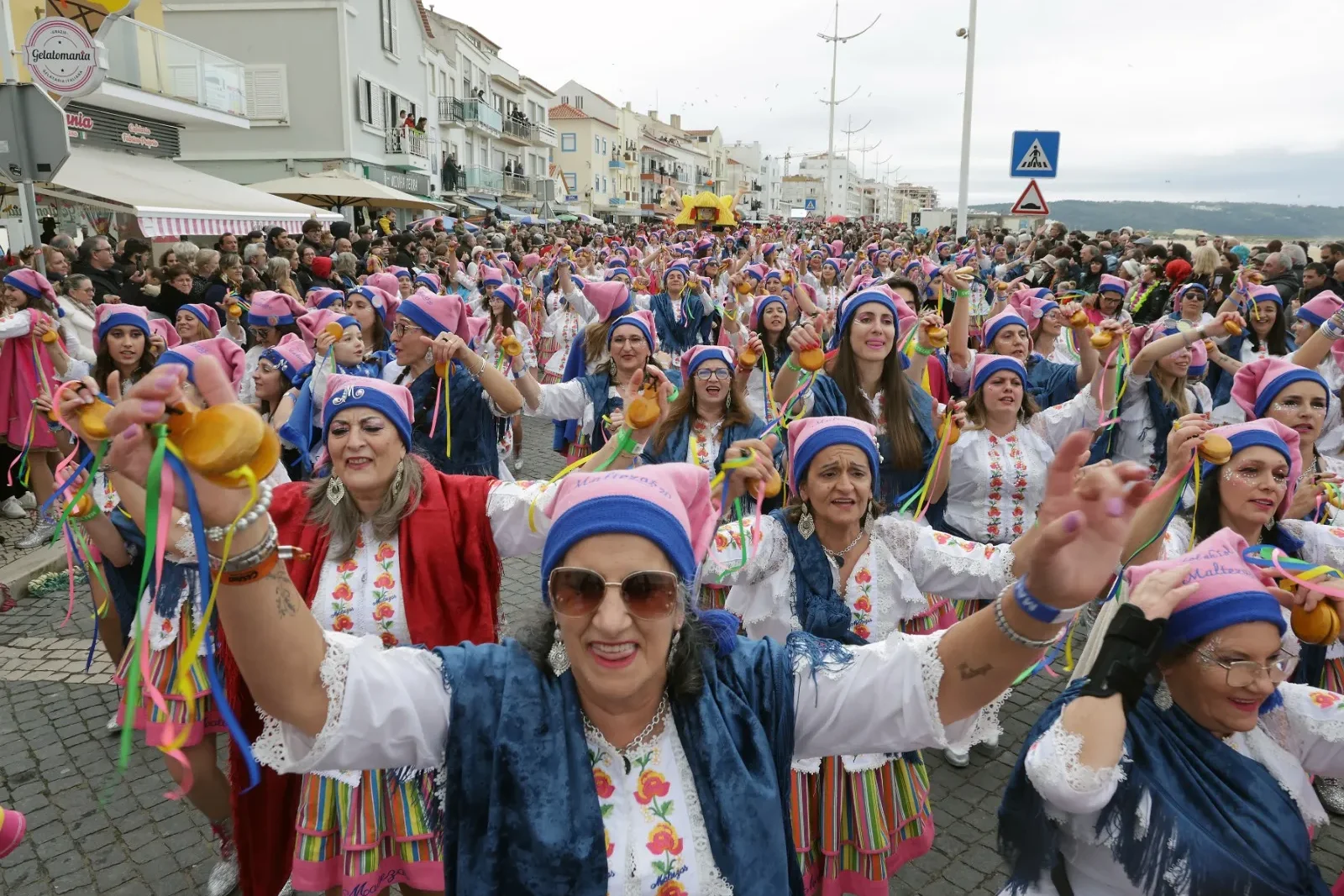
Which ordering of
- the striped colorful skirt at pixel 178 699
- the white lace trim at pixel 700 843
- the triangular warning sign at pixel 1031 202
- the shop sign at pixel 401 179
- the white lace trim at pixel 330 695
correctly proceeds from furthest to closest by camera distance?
the shop sign at pixel 401 179 → the triangular warning sign at pixel 1031 202 → the striped colorful skirt at pixel 178 699 → the white lace trim at pixel 700 843 → the white lace trim at pixel 330 695

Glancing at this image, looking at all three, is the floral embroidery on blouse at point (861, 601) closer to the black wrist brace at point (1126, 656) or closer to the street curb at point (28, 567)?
the black wrist brace at point (1126, 656)

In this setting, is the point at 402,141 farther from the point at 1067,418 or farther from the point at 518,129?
the point at 1067,418

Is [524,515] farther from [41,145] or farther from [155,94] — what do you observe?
[155,94]

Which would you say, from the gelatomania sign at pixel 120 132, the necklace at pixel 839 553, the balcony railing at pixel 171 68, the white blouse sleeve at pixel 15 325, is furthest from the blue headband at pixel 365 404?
the balcony railing at pixel 171 68

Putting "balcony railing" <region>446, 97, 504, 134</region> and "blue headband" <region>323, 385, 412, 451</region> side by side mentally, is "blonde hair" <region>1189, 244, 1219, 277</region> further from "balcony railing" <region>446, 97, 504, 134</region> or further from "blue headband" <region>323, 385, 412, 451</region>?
"balcony railing" <region>446, 97, 504, 134</region>

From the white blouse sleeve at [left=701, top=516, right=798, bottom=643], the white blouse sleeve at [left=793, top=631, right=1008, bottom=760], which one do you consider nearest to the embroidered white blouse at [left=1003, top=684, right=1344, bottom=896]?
the white blouse sleeve at [left=793, top=631, right=1008, bottom=760]

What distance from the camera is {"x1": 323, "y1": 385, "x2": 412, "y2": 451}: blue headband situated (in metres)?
3.12

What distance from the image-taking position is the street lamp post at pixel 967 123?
61.3ft

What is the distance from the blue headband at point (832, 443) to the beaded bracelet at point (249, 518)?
7.01 ft

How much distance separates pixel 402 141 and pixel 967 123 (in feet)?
73.3

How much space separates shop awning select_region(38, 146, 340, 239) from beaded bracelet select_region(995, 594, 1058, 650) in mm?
15093

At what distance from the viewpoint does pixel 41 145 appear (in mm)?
6547

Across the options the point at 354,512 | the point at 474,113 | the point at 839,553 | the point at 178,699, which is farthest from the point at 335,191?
the point at 474,113

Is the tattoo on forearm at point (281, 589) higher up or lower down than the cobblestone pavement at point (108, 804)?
higher up
